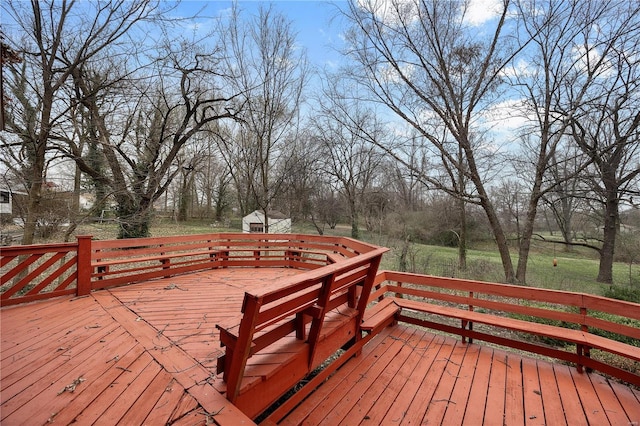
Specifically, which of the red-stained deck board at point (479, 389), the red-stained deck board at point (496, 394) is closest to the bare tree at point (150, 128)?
the red-stained deck board at point (479, 389)

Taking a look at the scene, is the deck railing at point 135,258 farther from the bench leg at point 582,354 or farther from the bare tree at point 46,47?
the bench leg at point 582,354

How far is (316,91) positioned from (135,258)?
742cm

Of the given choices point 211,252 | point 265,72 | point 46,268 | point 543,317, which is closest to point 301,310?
point 543,317

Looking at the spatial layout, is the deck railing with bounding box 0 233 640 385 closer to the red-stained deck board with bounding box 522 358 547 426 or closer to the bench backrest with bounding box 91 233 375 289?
the bench backrest with bounding box 91 233 375 289

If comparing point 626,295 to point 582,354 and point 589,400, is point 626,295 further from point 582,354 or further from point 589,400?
point 589,400

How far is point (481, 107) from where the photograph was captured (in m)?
8.65

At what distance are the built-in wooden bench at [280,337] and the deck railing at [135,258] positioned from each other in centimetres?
149

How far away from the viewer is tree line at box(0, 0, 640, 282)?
5.50m

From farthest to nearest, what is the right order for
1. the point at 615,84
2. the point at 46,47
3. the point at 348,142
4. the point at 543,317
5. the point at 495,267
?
1. the point at 348,142
2. the point at 495,267
3. the point at 615,84
4. the point at 46,47
5. the point at 543,317

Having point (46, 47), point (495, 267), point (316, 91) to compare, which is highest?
point (316, 91)

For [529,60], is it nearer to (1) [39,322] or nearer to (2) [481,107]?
(2) [481,107]

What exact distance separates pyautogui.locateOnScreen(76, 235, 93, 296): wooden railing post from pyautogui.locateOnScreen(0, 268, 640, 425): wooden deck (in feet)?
1.18

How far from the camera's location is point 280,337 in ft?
6.62

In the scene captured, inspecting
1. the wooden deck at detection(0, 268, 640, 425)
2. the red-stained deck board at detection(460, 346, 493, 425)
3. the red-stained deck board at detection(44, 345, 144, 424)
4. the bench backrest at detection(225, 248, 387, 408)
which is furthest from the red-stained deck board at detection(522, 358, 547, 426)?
the red-stained deck board at detection(44, 345, 144, 424)
